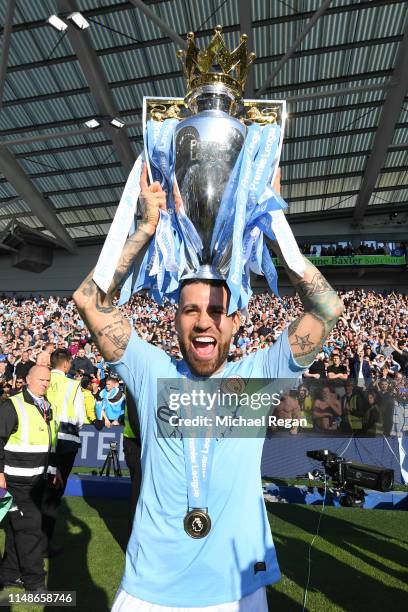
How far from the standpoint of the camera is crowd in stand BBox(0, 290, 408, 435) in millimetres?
7707

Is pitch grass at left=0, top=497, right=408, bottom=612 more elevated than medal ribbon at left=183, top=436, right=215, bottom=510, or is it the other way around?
medal ribbon at left=183, top=436, right=215, bottom=510

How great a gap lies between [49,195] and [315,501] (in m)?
19.4

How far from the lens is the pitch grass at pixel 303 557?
4.22 meters

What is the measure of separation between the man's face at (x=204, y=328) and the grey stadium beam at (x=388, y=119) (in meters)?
15.2

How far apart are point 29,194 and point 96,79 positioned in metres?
7.45

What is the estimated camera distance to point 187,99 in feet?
8.12

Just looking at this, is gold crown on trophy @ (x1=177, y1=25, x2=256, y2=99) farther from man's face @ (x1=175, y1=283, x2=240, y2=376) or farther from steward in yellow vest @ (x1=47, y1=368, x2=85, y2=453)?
steward in yellow vest @ (x1=47, y1=368, x2=85, y2=453)

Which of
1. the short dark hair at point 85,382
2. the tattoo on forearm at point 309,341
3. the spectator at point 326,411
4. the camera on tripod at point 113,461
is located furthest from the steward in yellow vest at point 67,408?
the short dark hair at point 85,382

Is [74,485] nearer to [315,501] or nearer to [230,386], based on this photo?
[315,501]

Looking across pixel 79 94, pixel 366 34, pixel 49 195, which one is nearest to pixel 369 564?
pixel 366 34

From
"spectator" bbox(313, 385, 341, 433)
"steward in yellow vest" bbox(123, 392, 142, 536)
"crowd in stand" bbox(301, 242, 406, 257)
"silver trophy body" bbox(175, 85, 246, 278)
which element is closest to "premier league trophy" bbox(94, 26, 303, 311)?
"silver trophy body" bbox(175, 85, 246, 278)

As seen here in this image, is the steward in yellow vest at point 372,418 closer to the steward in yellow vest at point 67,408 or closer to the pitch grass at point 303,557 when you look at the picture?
the pitch grass at point 303,557

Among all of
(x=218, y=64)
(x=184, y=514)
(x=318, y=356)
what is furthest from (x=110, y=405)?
(x=184, y=514)

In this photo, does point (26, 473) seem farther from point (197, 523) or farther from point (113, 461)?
point (113, 461)
